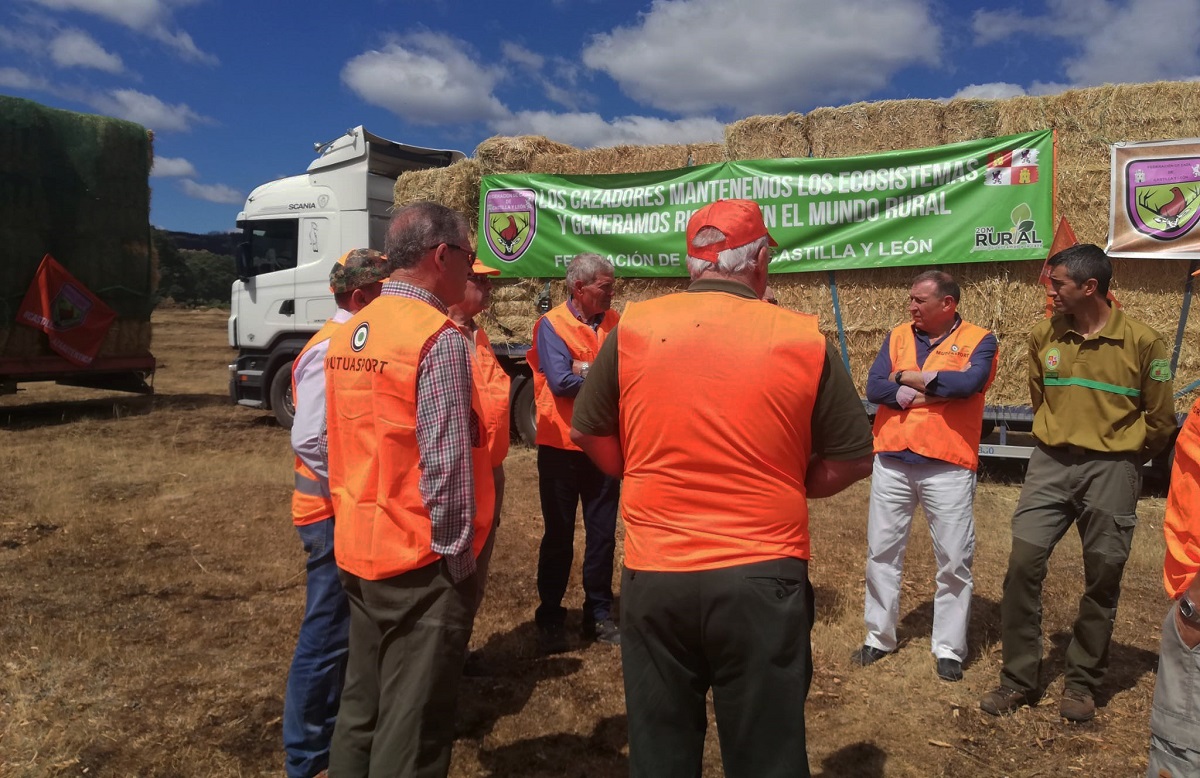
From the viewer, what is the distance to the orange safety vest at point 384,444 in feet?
7.17

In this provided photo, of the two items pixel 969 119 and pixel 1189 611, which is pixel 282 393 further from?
pixel 1189 611

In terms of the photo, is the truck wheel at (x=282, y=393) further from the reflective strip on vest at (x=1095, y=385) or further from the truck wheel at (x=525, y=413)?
the reflective strip on vest at (x=1095, y=385)

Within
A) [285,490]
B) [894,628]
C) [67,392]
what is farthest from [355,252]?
[67,392]

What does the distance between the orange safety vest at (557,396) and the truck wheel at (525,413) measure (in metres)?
5.24

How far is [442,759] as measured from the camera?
7.28 feet

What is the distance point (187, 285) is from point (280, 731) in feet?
113

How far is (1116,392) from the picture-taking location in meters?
3.46

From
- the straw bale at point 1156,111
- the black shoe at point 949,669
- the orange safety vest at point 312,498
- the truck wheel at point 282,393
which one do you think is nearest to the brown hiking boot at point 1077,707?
the black shoe at point 949,669

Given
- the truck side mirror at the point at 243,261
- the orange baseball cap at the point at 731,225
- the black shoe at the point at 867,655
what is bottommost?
the black shoe at the point at 867,655

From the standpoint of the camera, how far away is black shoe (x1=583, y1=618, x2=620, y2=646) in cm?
426

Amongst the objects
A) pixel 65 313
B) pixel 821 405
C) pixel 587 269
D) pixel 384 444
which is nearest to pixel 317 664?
pixel 384 444

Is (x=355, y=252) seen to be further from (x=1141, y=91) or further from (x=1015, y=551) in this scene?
(x=1141, y=91)

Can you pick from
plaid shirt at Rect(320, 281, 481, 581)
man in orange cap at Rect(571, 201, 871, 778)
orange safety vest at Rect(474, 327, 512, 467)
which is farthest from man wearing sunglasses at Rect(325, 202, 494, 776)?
man in orange cap at Rect(571, 201, 871, 778)

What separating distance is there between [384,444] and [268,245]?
31.4ft
